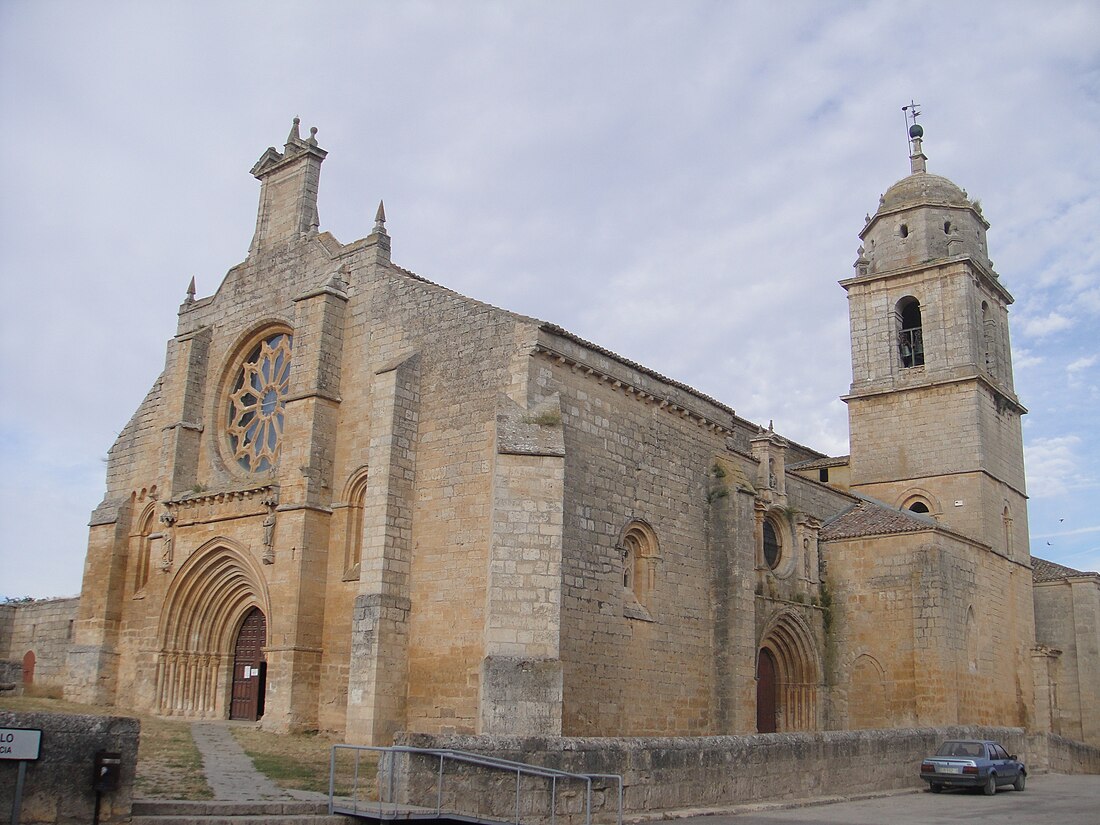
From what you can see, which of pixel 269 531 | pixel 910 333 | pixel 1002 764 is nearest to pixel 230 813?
pixel 269 531

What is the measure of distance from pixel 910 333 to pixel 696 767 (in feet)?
71.6

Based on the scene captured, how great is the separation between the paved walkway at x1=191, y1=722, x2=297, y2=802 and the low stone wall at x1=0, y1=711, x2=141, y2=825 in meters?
1.58

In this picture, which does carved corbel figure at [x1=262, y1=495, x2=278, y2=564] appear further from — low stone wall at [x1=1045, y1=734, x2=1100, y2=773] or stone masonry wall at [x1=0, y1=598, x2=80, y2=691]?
low stone wall at [x1=1045, y1=734, x2=1100, y2=773]

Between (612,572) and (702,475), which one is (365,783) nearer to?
(612,572)

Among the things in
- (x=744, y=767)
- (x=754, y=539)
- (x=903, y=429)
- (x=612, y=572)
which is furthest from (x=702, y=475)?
(x=903, y=429)

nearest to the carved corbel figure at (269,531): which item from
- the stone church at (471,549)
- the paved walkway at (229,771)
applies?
the stone church at (471,549)

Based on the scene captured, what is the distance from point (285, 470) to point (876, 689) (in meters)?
13.2

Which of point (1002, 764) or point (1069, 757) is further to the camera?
point (1069, 757)

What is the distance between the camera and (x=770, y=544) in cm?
2322

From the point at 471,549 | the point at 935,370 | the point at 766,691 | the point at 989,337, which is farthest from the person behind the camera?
the point at 989,337

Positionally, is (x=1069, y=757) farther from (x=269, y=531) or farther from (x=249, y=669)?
(x=269, y=531)

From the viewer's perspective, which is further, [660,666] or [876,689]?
[876,689]

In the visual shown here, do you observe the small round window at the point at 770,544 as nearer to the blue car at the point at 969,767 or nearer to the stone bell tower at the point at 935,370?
the blue car at the point at 969,767

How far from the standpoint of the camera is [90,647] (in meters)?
21.6
